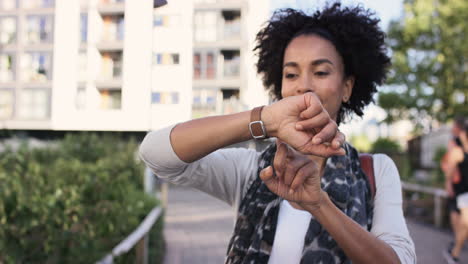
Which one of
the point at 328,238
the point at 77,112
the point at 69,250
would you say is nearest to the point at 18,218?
the point at 69,250

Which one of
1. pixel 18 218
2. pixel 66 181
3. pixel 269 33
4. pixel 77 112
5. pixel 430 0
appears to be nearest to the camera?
pixel 77 112

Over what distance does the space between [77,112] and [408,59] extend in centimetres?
1851

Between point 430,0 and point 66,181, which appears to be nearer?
point 66,181

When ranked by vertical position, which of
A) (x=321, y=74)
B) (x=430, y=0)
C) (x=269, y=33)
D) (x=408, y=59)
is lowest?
(x=321, y=74)

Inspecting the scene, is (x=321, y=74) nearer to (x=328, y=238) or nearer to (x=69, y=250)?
(x=328, y=238)

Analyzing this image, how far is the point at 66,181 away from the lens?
406 cm

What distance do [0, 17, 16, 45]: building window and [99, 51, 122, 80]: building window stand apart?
0.29 metres

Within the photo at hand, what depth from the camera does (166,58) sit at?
1536 millimetres

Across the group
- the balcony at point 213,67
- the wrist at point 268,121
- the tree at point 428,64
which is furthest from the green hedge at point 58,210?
the tree at point 428,64

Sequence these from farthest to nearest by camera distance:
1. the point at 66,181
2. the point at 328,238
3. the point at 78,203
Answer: the point at 66,181 → the point at 78,203 → the point at 328,238

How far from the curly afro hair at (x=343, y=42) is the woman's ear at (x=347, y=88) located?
2 cm

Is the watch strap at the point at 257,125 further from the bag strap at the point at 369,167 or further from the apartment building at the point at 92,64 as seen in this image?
the bag strap at the point at 369,167

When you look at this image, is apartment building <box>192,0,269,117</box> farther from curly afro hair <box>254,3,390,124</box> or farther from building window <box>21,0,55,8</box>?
building window <box>21,0,55,8</box>

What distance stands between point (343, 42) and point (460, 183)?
4901 millimetres
